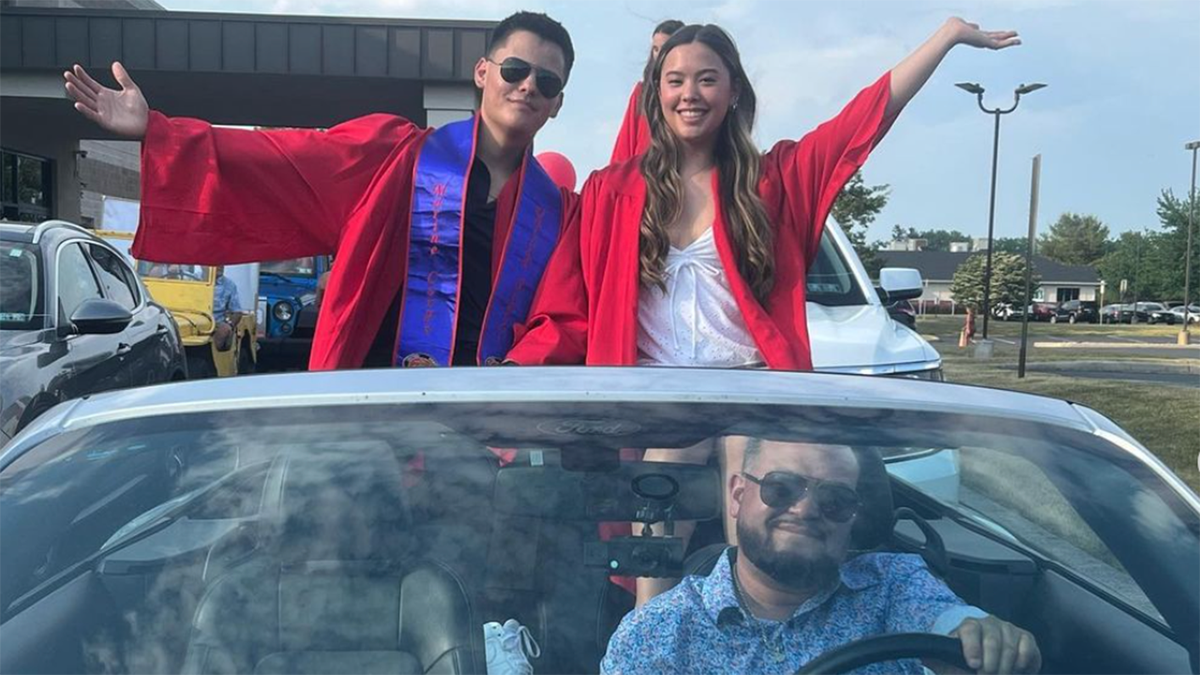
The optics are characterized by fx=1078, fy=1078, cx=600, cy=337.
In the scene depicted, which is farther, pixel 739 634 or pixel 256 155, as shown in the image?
pixel 256 155

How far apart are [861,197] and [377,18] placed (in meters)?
18.4

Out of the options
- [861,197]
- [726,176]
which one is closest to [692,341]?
[726,176]

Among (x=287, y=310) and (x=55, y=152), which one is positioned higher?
(x=55, y=152)

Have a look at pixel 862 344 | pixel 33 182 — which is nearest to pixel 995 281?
pixel 33 182

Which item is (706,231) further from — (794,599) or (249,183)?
(794,599)

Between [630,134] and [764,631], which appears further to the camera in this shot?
[630,134]

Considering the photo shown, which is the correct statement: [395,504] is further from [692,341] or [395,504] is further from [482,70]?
[482,70]

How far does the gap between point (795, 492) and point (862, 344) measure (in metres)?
2.95

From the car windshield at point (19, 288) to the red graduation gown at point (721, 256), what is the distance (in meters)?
3.25

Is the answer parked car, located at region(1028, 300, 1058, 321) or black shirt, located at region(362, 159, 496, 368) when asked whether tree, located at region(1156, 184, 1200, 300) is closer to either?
parked car, located at region(1028, 300, 1058, 321)

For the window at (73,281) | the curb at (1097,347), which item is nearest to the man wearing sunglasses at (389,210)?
the window at (73,281)

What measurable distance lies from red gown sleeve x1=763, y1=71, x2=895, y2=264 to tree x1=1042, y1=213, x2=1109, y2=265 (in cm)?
10663

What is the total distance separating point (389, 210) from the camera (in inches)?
120

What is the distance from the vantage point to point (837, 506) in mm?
1653
